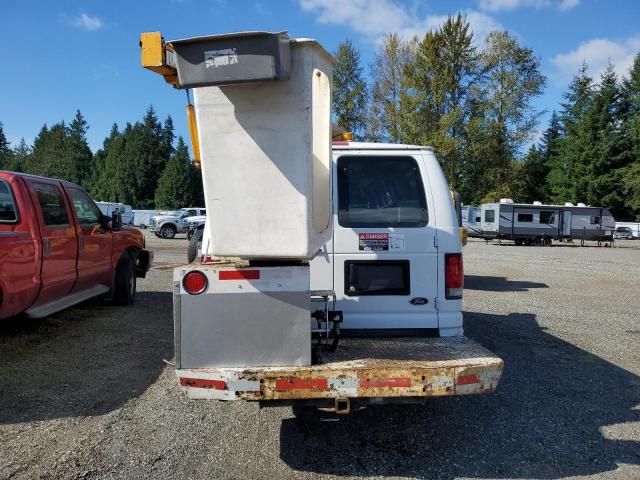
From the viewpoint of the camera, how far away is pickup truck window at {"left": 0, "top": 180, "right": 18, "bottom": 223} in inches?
239

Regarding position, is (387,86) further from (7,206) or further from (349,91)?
(7,206)

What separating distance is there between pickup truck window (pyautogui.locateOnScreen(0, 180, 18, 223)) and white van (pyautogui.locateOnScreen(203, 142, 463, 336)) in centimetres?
388

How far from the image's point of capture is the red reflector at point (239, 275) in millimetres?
3184

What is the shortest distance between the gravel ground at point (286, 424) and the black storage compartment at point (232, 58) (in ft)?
7.73

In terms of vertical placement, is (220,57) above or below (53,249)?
above

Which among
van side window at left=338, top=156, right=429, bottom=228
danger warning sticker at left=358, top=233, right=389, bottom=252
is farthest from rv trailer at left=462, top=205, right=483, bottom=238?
danger warning sticker at left=358, top=233, right=389, bottom=252

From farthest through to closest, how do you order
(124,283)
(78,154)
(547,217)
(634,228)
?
(78,154) < (634,228) < (547,217) < (124,283)

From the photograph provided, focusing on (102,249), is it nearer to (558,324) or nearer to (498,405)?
(498,405)

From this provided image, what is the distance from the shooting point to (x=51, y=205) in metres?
6.79

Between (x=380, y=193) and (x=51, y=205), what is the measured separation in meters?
4.50

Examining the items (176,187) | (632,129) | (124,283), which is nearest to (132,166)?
(176,187)

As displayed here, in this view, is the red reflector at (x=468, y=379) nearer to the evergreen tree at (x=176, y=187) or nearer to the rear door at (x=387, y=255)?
the rear door at (x=387, y=255)

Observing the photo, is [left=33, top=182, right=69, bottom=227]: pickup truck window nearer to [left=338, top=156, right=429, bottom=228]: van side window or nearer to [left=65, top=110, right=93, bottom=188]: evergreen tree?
[left=338, top=156, right=429, bottom=228]: van side window

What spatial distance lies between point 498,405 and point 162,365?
3.32 m
